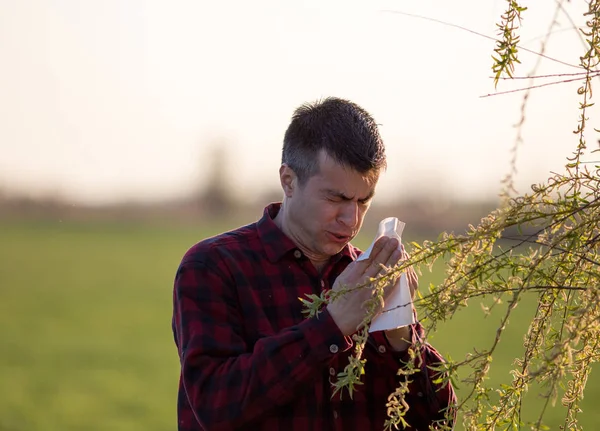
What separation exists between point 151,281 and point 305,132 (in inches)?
775

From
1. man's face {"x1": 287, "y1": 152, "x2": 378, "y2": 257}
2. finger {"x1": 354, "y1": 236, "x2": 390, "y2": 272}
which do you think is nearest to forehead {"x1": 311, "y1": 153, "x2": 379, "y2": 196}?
man's face {"x1": 287, "y1": 152, "x2": 378, "y2": 257}

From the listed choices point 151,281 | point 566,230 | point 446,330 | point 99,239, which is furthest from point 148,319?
point 566,230

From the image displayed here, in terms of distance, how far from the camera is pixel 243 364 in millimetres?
1981

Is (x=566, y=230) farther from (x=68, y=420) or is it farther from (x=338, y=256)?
(x=68, y=420)

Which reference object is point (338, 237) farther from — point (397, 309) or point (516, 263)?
point (516, 263)

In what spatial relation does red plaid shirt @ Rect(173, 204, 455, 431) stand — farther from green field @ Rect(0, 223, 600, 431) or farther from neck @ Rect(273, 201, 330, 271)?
green field @ Rect(0, 223, 600, 431)

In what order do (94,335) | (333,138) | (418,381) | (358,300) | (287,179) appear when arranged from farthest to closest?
1. (94,335)
2. (287,179)
3. (333,138)
4. (418,381)
5. (358,300)

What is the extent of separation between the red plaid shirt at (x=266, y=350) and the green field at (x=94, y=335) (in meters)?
3.74

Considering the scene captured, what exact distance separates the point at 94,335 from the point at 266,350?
45.7ft

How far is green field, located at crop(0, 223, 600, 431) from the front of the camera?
34.1 ft

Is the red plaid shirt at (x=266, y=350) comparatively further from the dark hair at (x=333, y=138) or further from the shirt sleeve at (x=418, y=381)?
the dark hair at (x=333, y=138)

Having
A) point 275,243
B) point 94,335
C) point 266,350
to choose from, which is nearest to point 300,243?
point 275,243

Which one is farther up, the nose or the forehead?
the forehead

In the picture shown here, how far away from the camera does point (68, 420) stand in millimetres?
10125
